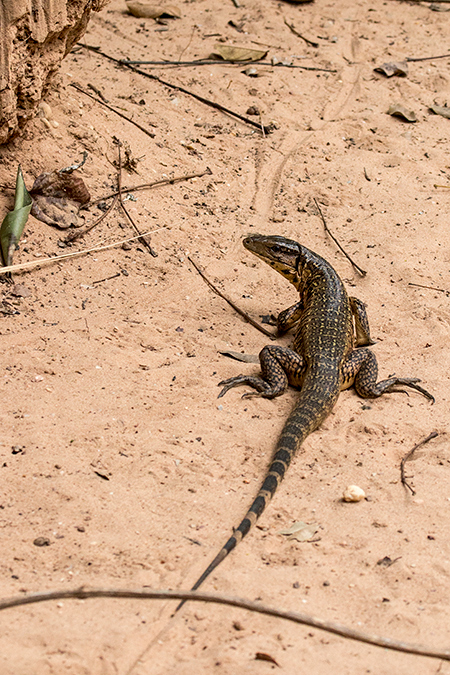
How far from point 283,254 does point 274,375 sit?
135cm

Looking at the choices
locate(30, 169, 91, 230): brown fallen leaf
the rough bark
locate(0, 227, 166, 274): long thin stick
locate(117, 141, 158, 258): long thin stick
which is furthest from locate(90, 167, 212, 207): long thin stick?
the rough bark

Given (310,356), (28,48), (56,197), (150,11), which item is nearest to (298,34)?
(150,11)

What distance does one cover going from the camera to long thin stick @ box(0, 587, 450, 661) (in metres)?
3.01

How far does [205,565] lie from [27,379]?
6.58ft

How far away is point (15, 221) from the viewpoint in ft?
18.8

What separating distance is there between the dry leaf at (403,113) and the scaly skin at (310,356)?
3.95 meters

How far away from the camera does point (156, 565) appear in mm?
3459

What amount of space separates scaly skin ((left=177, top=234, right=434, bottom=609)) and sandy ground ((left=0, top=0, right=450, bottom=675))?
0.12m

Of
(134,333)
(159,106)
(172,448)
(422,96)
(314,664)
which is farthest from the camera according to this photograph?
(422,96)

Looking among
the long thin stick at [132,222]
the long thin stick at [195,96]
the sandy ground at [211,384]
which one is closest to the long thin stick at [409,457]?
the sandy ground at [211,384]

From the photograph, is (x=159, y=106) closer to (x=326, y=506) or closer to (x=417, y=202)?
(x=417, y=202)

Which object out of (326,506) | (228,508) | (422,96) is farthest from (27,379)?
(422,96)

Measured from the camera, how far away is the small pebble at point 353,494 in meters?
3.99

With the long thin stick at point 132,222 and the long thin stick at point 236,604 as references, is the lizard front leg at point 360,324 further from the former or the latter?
the long thin stick at point 236,604
